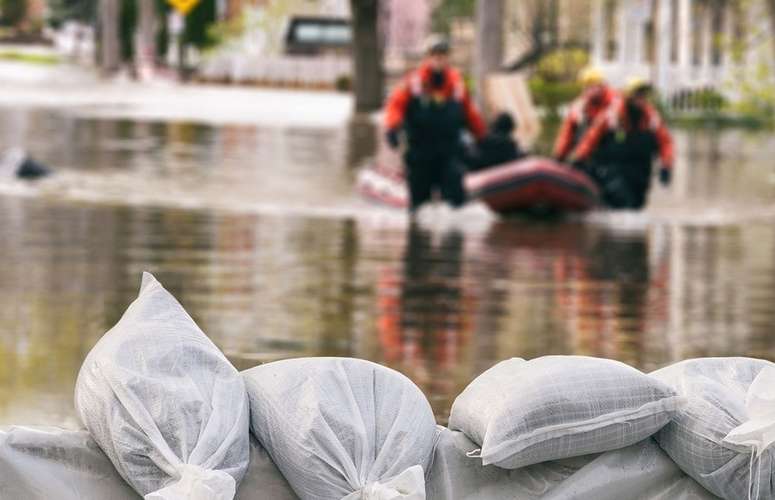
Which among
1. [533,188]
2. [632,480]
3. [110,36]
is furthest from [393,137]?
[110,36]

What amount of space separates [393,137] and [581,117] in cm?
297

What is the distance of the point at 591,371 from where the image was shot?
429 cm

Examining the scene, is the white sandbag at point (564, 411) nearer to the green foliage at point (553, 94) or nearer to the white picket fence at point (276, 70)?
the green foliage at point (553, 94)

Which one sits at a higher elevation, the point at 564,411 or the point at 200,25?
the point at 564,411

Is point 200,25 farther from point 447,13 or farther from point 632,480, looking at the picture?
point 632,480

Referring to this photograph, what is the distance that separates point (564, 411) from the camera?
4.20 meters

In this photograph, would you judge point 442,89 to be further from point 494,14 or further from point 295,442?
point 295,442

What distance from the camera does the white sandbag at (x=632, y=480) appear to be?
426 cm

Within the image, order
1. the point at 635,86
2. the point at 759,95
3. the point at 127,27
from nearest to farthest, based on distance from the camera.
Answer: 1. the point at 635,86
2. the point at 759,95
3. the point at 127,27

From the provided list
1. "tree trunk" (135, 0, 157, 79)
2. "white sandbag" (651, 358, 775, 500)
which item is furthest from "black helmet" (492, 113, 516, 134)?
"tree trunk" (135, 0, 157, 79)

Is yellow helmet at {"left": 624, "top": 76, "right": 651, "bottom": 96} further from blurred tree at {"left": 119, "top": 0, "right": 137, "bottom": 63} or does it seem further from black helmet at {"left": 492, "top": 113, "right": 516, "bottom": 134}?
blurred tree at {"left": 119, "top": 0, "right": 137, "bottom": 63}

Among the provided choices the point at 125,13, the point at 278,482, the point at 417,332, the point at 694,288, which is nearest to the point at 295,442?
the point at 278,482

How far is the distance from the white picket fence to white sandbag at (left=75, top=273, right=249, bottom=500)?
192 ft

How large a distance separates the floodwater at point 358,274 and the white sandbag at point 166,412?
3.77 m
